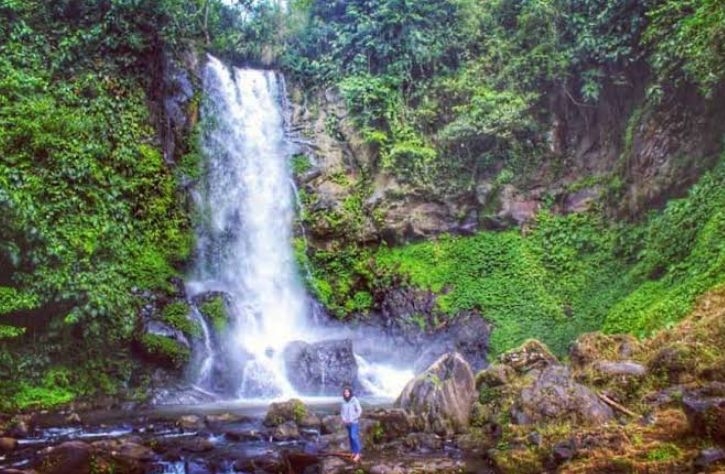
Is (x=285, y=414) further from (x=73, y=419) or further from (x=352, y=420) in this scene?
(x=73, y=419)

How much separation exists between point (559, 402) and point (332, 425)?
15.4 feet

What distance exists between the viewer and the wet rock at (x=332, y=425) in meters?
12.5

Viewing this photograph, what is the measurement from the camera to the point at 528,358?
553 inches

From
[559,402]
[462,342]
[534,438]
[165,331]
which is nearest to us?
[534,438]

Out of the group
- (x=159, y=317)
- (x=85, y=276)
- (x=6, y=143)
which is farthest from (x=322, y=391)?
(x=6, y=143)

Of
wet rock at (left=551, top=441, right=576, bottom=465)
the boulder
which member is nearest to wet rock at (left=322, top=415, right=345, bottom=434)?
wet rock at (left=551, top=441, right=576, bottom=465)

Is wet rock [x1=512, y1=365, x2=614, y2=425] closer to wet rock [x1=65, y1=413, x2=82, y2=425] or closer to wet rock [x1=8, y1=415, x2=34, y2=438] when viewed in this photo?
wet rock [x1=65, y1=413, x2=82, y2=425]

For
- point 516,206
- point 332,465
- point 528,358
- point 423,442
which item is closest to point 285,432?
point 332,465

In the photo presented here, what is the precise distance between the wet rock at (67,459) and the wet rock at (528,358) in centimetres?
899

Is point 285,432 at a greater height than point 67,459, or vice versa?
point 285,432

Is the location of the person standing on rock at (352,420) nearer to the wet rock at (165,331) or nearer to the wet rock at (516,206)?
the wet rock at (165,331)

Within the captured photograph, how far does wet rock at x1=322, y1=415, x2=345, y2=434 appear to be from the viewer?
12.5 meters

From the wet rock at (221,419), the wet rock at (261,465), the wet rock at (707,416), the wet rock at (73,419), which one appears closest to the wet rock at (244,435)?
the wet rock at (221,419)

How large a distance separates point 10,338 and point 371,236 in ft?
40.8
